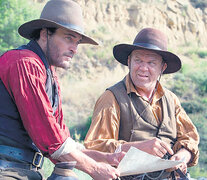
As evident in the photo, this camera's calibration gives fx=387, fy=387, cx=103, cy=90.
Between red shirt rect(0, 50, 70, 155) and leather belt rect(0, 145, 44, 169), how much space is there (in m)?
0.21

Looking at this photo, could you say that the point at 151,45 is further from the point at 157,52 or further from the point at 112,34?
the point at 112,34

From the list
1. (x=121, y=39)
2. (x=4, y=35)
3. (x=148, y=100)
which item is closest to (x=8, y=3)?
(x=4, y=35)

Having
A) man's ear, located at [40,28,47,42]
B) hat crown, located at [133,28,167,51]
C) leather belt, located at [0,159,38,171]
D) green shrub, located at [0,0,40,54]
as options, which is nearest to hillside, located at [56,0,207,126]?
green shrub, located at [0,0,40,54]

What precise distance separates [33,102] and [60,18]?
0.76 meters

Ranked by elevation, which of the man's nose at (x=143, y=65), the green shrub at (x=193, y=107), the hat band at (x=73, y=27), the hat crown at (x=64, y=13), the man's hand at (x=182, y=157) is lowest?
the green shrub at (x=193, y=107)

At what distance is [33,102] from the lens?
264 cm

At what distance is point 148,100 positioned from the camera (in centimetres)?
410

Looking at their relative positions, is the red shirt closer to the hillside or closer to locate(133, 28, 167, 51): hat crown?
locate(133, 28, 167, 51): hat crown

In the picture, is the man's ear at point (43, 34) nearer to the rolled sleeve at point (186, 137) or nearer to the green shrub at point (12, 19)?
the rolled sleeve at point (186, 137)

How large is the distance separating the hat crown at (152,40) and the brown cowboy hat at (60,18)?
3.53 ft

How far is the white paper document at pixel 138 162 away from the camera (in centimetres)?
295

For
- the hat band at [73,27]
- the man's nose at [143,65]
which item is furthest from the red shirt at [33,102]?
the man's nose at [143,65]

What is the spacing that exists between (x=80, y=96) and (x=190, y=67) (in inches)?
362

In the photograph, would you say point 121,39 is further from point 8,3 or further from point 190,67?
point 8,3
